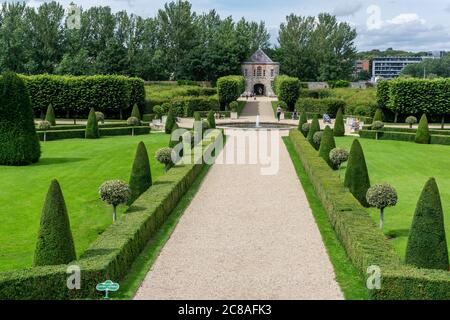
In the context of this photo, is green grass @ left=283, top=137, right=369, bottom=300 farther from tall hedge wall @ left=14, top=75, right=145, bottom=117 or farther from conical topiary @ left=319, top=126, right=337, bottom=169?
Answer: tall hedge wall @ left=14, top=75, right=145, bottom=117

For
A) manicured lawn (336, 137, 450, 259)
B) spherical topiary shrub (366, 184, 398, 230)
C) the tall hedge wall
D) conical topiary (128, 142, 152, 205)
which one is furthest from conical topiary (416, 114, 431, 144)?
the tall hedge wall

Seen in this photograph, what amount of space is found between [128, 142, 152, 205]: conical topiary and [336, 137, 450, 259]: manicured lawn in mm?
7975

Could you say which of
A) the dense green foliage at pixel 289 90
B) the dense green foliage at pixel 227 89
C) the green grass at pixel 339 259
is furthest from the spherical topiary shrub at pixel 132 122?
the green grass at pixel 339 259

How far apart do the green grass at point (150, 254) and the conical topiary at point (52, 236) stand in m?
1.39

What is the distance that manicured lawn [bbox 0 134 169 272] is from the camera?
51.0ft

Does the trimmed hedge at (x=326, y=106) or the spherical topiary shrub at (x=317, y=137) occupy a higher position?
the trimmed hedge at (x=326, y=106)

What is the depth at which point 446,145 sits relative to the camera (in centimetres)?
3862

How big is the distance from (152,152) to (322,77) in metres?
66.2

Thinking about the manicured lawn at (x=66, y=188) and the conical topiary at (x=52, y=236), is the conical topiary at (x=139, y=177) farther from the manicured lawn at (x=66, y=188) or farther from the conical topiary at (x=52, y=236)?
the conical topiary at (x=52, y=236)

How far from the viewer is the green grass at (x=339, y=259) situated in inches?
449
